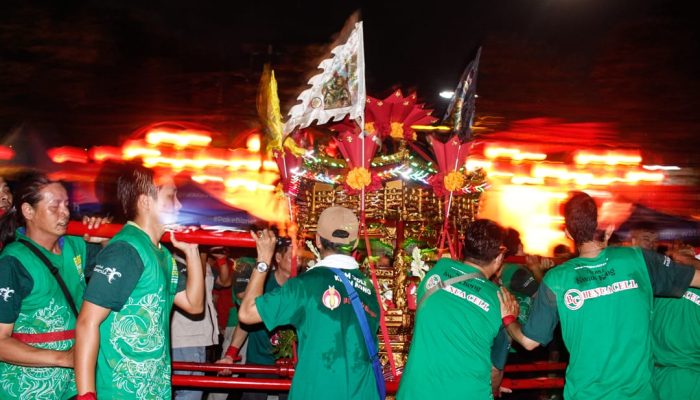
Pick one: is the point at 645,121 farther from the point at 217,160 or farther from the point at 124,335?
the point at 217,160

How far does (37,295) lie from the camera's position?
3447 millimetres

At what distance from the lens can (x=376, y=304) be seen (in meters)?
3.82

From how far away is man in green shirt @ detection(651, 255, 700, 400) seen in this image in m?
4.27

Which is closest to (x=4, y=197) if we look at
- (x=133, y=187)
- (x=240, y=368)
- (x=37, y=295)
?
(x=37, y=295)

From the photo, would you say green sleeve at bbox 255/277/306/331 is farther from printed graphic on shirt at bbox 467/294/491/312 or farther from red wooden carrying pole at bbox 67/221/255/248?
printed graphic on shirt at bbox 467/294/491/312

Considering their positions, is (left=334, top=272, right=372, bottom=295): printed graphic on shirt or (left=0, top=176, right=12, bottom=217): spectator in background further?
(left=0, top=176, right=12, bottom=217): spectator in background

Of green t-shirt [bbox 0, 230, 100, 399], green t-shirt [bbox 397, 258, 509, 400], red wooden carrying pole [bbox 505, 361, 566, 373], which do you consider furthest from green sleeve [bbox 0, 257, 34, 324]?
red wooden carrying pole [bbox 505, 361, 566, 373]

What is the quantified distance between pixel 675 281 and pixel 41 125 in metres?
8.68

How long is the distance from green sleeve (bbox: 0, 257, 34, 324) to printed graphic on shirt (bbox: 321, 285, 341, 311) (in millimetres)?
1861

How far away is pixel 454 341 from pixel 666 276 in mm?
1505

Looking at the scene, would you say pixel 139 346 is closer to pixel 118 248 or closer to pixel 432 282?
pixel 118 248

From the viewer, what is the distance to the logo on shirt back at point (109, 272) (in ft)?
9.37

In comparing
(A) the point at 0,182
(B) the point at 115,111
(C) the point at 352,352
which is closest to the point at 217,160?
(B) the point at 115,111

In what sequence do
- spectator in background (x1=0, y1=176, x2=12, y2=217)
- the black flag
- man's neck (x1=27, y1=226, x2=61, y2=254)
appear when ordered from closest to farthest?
1. man's neck (x1=27, y1=226, x2=61, y2=254)
2. spectator in background (x1=0, y1=176, x2=12, y2=217)
3. the black flag
